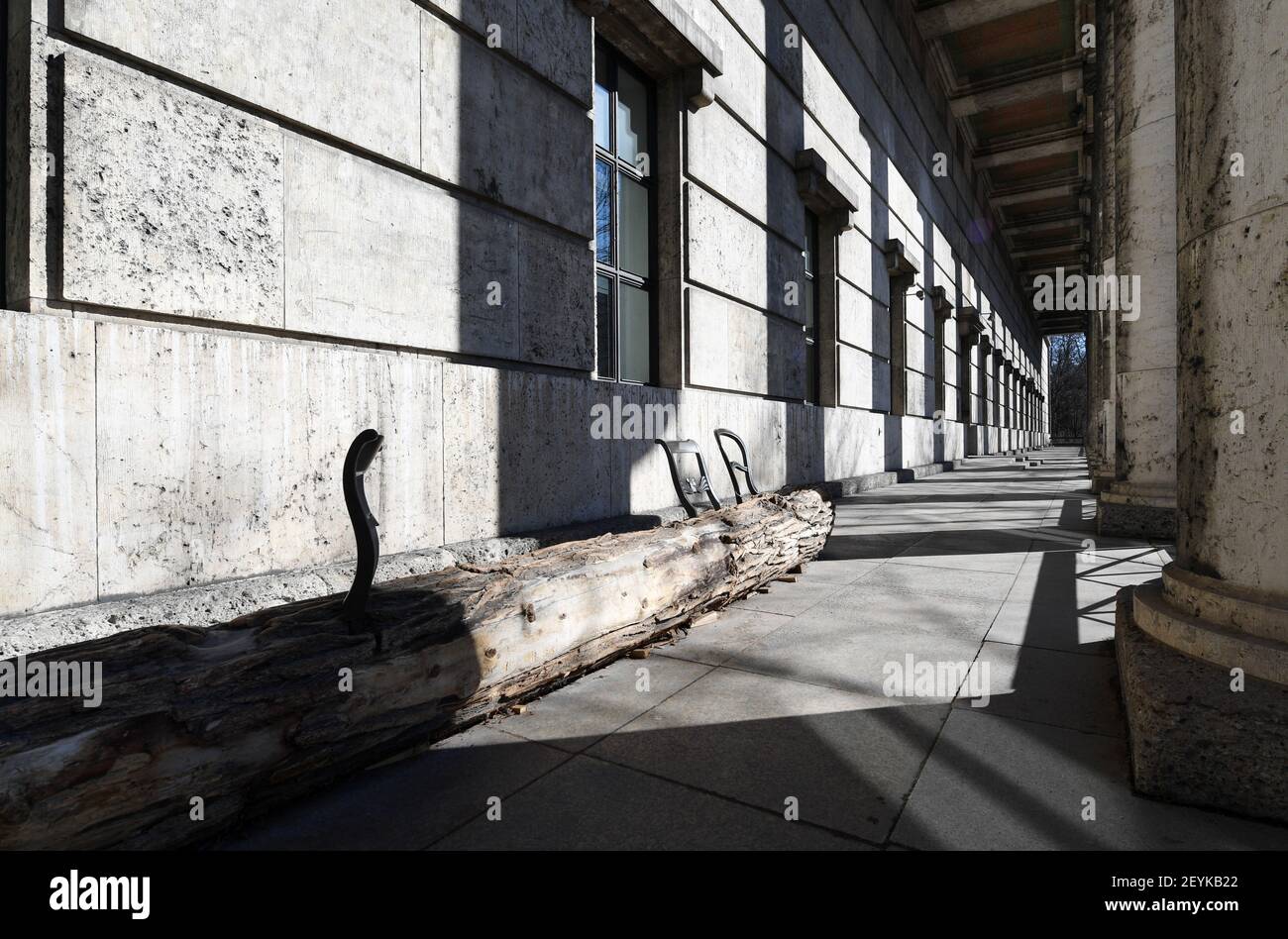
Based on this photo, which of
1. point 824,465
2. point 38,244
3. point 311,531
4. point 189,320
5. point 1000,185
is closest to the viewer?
point 38,244

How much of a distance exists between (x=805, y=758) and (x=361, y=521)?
1.84 m

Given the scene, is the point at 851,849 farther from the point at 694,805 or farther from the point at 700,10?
the point at 700,10

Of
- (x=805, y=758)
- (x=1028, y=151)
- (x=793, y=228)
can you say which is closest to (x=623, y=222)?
(x=793, y=228)

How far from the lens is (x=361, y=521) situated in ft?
8.33

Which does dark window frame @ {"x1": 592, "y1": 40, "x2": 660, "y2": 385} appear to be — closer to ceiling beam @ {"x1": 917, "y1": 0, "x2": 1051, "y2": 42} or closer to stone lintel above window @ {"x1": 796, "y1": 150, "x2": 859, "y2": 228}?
stone lintel above window @ {"x1": 796, "y1": 150, "x2": 859, "y2": 228}

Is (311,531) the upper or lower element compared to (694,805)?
upper

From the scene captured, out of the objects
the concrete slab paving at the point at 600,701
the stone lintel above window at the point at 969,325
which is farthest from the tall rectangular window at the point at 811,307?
the stone lintel above window at the point at 969,325

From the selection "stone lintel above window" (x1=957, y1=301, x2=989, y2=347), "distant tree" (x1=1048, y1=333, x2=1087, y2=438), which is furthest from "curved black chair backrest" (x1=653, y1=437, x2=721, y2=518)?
"distant tree" (x1=1048, y1=333, x2=1087, y2=438)

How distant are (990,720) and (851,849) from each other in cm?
123

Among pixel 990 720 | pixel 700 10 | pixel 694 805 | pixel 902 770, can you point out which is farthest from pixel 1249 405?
pixel 700 10

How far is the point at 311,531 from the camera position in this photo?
359cm

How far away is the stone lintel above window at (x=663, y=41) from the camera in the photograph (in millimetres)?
6125

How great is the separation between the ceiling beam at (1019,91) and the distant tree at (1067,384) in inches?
2384

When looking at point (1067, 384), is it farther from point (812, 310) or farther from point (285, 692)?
point (285, 692)
